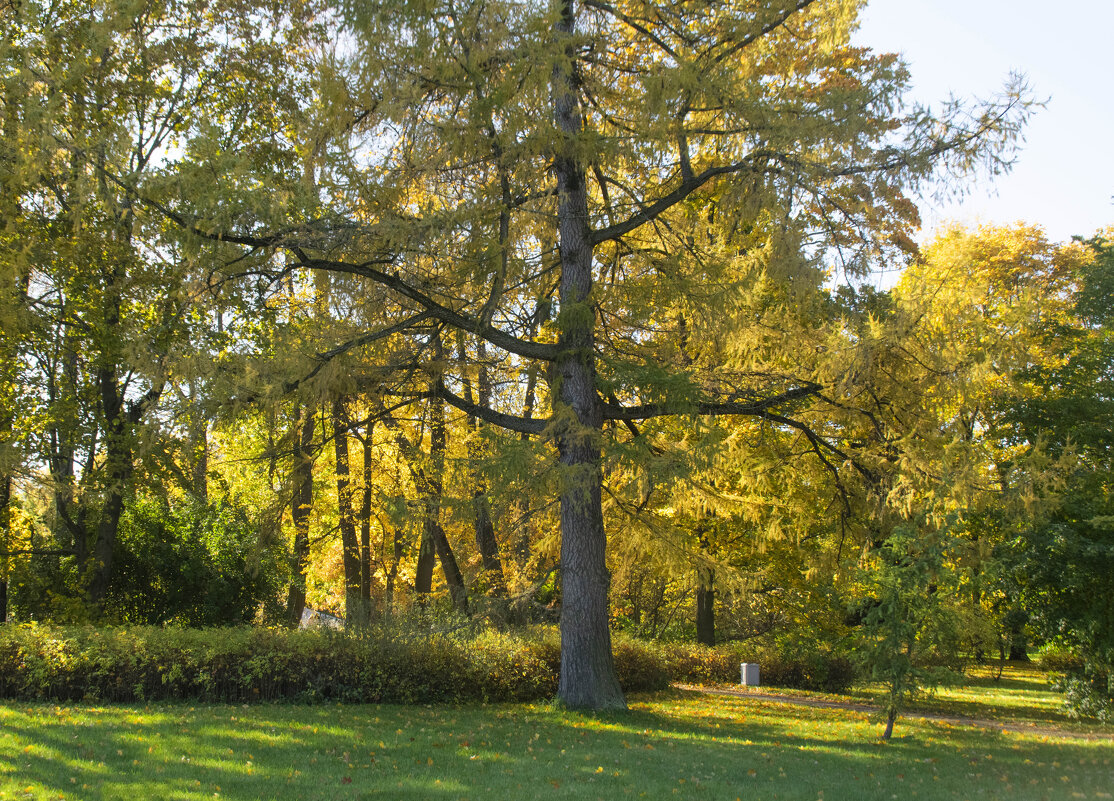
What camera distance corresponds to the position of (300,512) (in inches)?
789

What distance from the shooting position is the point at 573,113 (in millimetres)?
11516

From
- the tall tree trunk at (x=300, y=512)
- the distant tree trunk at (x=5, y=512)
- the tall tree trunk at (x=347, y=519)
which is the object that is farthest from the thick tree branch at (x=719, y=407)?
the distant tree trunk at (x=5, y=512)

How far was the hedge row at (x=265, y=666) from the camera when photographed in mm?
9547

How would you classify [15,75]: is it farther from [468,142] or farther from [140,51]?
[468,142]

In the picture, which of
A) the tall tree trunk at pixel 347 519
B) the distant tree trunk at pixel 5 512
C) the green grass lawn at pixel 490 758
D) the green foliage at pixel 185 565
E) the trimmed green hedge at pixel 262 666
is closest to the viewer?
the green grass lawn at pixel 490 758

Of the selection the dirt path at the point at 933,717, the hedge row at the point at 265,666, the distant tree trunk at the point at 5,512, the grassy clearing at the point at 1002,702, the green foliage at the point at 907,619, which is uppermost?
the distant tree trunk at the point at 5,512

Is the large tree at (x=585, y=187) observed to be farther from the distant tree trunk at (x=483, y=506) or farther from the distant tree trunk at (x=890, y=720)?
the distant tree trunk at (x=890, y=720)

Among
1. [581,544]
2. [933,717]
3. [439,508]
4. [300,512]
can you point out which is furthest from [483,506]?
[300,512]

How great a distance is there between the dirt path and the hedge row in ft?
A: 15.5

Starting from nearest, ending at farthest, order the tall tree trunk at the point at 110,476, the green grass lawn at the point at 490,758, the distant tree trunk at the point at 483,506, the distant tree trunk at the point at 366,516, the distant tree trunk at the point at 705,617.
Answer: the green grass lawn at the point at 490,758 → the distant tree trunk at the point at 483,506 → the tall tree trunk at the point at 110,476 → the distant tree trunk at the point at 366,516 → the distant tree trunk at the point at 705,617

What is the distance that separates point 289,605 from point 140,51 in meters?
12.5

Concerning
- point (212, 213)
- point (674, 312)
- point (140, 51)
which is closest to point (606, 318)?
point (674, 312)

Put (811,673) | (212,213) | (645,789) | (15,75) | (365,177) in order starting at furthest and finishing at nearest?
(811,673) → (15,75) → (365,177) → (212,213) → (645,789)

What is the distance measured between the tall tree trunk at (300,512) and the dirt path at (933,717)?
8.36 metres
